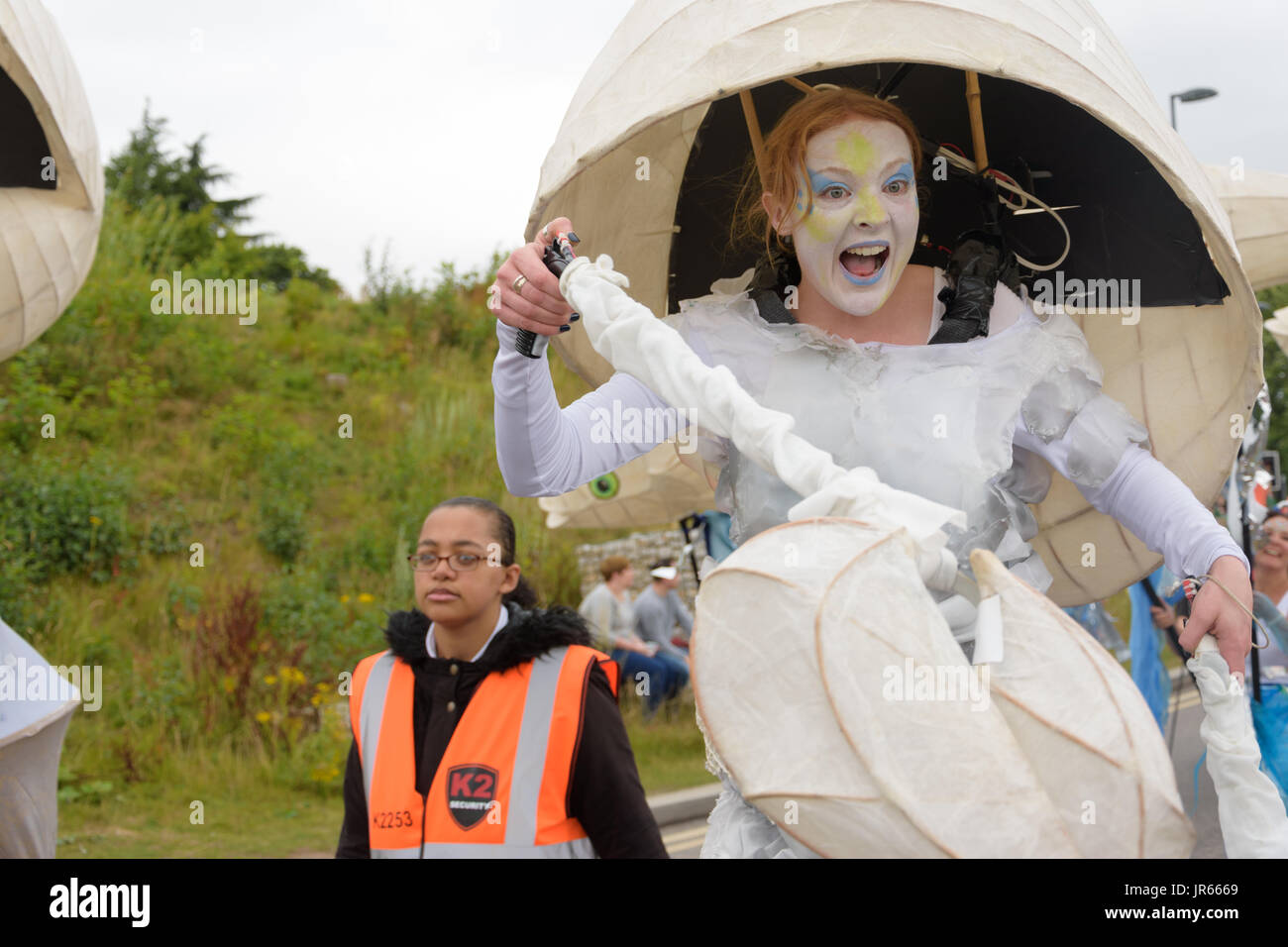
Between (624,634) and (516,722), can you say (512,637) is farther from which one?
(624,634)

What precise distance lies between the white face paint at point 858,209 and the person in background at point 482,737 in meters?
1.00

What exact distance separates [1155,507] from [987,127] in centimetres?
95

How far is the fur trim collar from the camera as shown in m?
2.73

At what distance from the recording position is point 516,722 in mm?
2637

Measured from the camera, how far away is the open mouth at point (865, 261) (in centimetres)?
222

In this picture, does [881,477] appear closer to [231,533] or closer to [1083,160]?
[1083,160]

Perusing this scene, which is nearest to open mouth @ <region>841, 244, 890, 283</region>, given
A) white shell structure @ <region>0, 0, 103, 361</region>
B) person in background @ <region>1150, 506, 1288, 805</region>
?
white shell structure @ <region>0, 0, 103, 361</region>

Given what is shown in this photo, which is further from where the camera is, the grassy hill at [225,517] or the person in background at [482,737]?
the grassy hill at [225,517]

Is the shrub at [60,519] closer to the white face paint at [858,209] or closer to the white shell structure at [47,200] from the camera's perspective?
the white shell structure at [47,200]

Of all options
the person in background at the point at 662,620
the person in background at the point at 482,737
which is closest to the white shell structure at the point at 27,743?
the person in background at the point at 482,737

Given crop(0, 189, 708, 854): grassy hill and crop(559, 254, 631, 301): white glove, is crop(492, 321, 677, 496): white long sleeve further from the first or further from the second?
crop(0, 189, 708, 854): grassy hill

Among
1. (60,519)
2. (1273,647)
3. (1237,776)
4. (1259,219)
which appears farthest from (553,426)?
(60,519)

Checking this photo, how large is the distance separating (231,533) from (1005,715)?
974 centimetres
